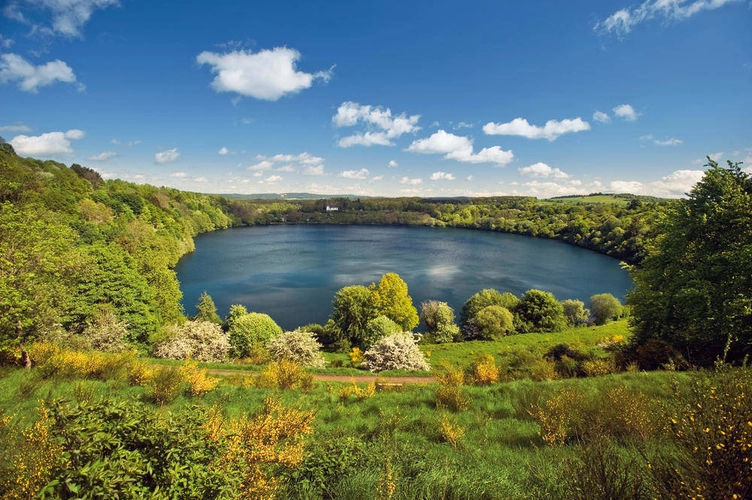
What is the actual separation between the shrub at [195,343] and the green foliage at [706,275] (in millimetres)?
23215

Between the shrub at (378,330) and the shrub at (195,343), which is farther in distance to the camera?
the shrub at (378,330)

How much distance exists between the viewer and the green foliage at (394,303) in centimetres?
3000

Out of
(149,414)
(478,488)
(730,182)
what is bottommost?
(478,488)

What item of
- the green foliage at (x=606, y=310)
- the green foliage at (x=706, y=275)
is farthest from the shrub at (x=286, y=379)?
the green foliage at (x=606, y=310)

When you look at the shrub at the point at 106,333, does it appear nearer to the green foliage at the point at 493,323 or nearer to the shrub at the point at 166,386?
the shrub at the point at 166,386

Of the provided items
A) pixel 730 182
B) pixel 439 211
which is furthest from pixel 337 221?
pixel 730 182

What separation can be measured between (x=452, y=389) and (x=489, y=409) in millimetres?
1078

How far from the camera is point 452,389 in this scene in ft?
31.7

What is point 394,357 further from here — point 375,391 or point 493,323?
point 493,323

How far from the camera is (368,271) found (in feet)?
197

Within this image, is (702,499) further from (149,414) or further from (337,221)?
(337,221)

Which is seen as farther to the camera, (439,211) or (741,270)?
(439,211)

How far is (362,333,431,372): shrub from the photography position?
18875 mm

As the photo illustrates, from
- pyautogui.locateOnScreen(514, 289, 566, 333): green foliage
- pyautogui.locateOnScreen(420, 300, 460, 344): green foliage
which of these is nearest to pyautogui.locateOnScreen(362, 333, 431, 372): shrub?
pyautogui.locateOnScreen(420, 300, 460, 344): green foliage
